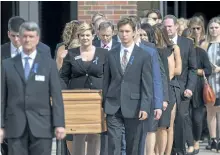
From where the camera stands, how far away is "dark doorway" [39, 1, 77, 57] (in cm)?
1794

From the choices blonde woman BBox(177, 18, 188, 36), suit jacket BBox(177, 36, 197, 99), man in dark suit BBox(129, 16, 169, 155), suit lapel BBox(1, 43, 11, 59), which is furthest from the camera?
blonde woman BBox(177, 18, 188, 36)

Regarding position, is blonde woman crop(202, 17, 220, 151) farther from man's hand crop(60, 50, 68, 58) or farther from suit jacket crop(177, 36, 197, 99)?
man's hand crop(60, 50, 68, 58)

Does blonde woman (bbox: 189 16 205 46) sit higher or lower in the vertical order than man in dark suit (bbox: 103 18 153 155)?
higher

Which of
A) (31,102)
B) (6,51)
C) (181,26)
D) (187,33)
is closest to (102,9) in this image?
(181,26)

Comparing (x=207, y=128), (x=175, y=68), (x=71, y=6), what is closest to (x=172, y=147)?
(x=175, y=68)

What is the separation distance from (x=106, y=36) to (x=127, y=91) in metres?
1.96

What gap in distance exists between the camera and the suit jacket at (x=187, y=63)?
13648mm

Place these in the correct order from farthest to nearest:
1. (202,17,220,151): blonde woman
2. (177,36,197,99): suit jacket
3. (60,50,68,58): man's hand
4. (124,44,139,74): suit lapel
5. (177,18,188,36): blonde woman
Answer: (177,18,188,36): blonde woman → (202,17,220,151): blonde woman → (177,36,197,99): suit jacket → (60,50,68,58): man's hand → (124,44,139,74): suit lapel

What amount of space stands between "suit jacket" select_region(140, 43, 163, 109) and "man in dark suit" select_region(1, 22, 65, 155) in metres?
2.16

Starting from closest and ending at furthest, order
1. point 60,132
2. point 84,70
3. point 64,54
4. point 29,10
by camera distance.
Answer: point 60,132 → point 84,70 → point 64,54 → point 29,10

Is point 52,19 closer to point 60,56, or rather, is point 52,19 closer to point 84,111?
point 60,56

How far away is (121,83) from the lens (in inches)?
430

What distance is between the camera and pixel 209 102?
14.7 metres

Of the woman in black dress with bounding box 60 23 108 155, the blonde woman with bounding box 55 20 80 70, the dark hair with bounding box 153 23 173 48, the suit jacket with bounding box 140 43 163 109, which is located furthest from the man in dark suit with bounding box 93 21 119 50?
the suit jacket with bounding box 140 43 163 109
